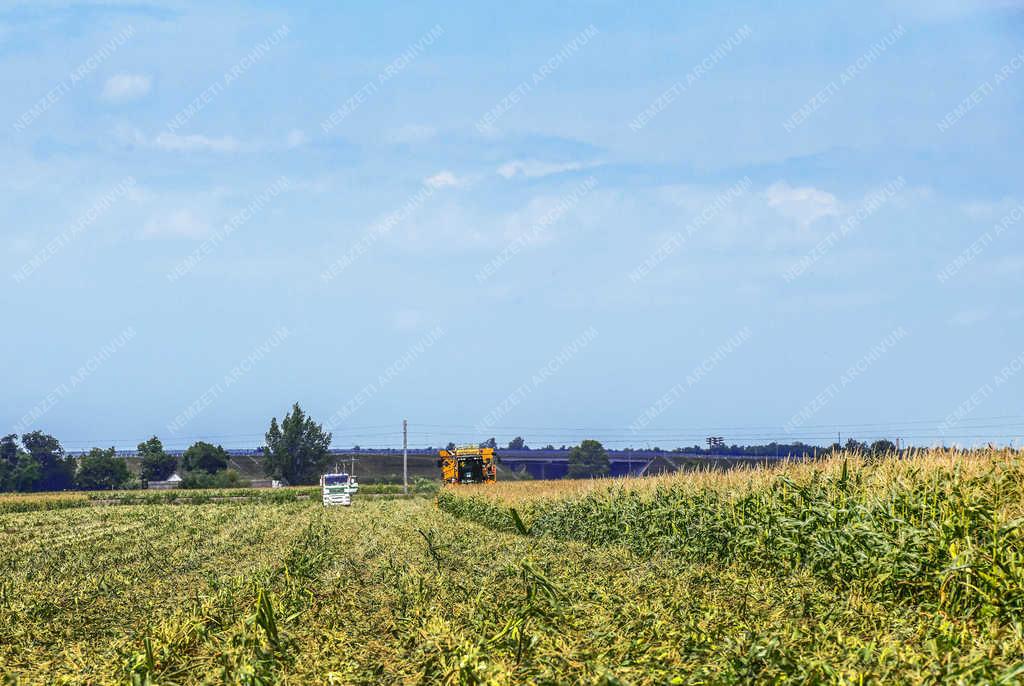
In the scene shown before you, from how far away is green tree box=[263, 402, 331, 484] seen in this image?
138 metres

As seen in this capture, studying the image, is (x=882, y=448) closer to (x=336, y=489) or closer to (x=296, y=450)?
(x=336, y=489)

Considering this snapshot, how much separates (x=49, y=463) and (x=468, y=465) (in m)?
120

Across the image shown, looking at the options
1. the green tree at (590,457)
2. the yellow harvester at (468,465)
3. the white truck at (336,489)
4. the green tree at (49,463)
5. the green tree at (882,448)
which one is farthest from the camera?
the green tree at (590,457)

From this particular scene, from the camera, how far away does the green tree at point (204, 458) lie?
14188 centimetres

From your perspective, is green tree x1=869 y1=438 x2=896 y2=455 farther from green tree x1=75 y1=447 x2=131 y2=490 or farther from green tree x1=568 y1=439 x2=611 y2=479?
green tree x1=568 y1=439 x2=611 y2=479

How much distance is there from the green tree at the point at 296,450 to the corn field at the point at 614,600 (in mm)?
121230

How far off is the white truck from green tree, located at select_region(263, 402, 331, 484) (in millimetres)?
82424

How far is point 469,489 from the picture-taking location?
43344 mm

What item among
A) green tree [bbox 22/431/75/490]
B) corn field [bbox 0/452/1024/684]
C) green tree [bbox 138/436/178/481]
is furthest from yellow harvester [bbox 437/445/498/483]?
green tree [bbox 22/431/75/490]

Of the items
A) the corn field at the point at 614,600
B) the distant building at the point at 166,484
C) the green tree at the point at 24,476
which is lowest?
the distant building at the point at 166,484

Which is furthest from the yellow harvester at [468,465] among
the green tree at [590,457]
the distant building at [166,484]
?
the green tree at [590,457]

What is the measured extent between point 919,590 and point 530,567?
4.87m

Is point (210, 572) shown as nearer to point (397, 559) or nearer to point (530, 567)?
point (397, 559)

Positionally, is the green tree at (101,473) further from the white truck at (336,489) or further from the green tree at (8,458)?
the white truck at (336,489)
